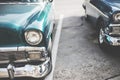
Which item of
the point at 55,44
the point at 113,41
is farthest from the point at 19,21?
the point at 55,44

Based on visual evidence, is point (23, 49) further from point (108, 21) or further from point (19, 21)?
point (108, 21)

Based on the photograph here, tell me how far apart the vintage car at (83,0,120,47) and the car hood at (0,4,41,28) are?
1533mm

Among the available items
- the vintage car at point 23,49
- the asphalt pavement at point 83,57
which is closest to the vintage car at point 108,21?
the asphalt pavement at point 83,57

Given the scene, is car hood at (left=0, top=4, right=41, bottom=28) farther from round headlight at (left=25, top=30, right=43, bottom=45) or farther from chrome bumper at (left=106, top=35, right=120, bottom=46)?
chrome bumper at (left=106, top=35, right=120, bottom=46)

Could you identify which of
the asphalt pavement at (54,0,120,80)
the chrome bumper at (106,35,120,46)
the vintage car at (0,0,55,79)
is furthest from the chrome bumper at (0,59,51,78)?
the chrome bumper at (106,35,120,46)

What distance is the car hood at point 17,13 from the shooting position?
Answer: 4.09 metres

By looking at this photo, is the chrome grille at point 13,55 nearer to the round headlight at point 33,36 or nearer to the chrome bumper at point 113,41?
the round headlight at point 33,36

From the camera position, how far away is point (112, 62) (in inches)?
206

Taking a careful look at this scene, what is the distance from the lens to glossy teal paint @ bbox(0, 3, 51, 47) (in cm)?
395

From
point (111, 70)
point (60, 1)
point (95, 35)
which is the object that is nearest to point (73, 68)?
point (111, 70)

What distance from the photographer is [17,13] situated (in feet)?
14.7

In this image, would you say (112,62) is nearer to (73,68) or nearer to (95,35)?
(73,68)

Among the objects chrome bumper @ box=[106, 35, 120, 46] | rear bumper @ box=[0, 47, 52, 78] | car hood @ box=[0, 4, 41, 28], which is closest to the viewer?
rear bumper @ box=[0, 47, 52, 78]

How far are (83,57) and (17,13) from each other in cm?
190
